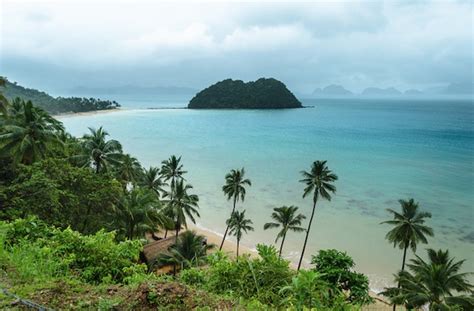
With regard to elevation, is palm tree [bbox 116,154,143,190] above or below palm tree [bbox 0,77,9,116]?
below

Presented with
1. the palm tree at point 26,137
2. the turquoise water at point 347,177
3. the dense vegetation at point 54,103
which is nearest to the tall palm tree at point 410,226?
the turquoise water at point 347,177

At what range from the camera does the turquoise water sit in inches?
1512

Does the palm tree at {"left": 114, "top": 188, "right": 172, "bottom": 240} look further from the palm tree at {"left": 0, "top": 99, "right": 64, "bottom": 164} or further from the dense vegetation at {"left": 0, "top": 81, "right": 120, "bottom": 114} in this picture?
the dense vegetation at {"left": 0, "top": 81, "right": 120, "bottom": 114}

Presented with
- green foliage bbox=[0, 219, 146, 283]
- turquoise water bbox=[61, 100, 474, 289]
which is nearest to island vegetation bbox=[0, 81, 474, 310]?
green foliage bbox=[0, 219, 146, 283]


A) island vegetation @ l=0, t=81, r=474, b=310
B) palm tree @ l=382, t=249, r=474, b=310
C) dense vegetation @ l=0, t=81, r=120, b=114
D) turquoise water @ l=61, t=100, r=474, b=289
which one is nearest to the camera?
island vegetation @ l=0, t=81, r=474, b=310

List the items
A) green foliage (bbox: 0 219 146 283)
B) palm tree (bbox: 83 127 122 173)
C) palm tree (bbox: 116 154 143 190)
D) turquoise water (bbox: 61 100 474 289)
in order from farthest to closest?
palm tree (bbox: 116 154 143 190) < turquoise water (bbox: 61 100 474 289) < palm tree (bbox: 83 127 122 173) < green foliage (bbox: 0 219 146 283)

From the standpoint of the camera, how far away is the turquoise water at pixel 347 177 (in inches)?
1512

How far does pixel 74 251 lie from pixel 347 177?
57.5 metres

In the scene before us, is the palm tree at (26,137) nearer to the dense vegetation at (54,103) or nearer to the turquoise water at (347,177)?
the turquoise water at (347,177)

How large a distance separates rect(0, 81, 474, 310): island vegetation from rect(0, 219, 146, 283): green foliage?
0.03 m

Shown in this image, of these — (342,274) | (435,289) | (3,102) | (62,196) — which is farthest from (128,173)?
(435,289)

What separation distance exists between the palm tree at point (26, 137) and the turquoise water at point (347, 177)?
23.1 m

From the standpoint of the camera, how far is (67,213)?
2192cm

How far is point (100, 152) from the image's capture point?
30688 millimetres
